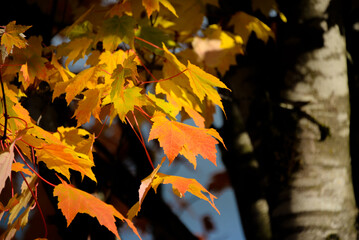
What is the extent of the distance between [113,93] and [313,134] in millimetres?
1053

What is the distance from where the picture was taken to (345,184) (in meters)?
1.64

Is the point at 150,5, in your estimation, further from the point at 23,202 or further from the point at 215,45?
the point at 23,202

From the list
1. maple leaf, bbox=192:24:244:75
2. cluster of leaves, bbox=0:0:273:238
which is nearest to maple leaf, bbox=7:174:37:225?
cluster of leaves, bbox=0:0:273:238

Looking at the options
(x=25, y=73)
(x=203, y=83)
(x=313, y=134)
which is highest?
(x=203, y=83)

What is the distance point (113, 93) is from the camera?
91 cm

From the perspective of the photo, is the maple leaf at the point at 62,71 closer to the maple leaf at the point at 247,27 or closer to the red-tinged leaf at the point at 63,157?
the red-tinged leaf at the point at 63,157

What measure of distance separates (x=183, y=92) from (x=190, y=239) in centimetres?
85

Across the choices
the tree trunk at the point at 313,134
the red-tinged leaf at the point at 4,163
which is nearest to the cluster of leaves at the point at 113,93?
the red-tinged leaf at the point at 4,163

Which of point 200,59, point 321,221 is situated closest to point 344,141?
point 321,221

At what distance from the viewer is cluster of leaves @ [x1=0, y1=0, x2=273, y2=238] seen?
85cm

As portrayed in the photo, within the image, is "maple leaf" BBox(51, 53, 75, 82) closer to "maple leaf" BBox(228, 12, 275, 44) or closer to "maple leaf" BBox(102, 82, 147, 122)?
"maple leaf" BBox(102, 82, 147, 122)

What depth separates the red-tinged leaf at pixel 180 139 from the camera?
86cm

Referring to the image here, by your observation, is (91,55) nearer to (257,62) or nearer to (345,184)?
(257,62)

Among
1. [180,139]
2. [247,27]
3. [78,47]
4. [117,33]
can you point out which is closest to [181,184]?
[180,139]
